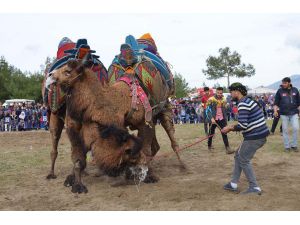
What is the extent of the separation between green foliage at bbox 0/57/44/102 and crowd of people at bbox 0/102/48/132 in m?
25.1

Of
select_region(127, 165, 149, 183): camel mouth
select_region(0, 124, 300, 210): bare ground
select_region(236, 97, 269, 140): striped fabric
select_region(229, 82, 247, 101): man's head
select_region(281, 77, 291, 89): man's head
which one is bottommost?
select_region(0, 124, 300, 210): bare ground

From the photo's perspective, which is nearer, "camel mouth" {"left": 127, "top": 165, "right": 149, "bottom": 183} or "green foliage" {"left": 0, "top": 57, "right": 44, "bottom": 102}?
"camel mouth" {"left": 127, "top": 165, "right": 149, "bottom": 183}

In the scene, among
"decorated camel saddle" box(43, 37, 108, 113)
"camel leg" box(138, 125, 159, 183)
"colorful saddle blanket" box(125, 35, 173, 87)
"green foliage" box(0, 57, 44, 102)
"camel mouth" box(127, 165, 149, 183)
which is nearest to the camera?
"camel mouth" box(127, 165, 149, 183)

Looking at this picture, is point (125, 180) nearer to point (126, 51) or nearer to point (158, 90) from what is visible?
point (158, 90)

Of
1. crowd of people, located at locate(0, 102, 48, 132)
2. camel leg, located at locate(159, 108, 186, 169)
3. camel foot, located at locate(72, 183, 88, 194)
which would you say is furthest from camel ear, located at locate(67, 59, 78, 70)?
crowd of people, located at locate(0, 102, 48, 132)

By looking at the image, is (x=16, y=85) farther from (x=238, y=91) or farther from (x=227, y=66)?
(x=238, y=91)

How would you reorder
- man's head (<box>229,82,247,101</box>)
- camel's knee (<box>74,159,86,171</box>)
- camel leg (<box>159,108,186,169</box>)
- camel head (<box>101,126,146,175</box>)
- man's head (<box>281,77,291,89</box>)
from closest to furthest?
camel head (<box>101,126,146,175</box>)
man's head (<box>229,82,247,101</box>)
camel's knee (<box>74,159,86,171</box>)
camel leg (<box>159,108,186,169</box>)
man's head (<box>281,77,291,89</box>)

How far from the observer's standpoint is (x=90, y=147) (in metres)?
5.69

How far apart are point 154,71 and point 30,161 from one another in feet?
14.1

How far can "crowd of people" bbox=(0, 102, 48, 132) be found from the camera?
2045cm

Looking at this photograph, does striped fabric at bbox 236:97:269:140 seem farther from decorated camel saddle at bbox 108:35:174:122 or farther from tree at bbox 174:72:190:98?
tree at bbox 174:72:190:98

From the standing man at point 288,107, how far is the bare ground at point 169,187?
395 mm

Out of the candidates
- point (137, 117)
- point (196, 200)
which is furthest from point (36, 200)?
point (196, 200)

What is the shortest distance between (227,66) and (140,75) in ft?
134
